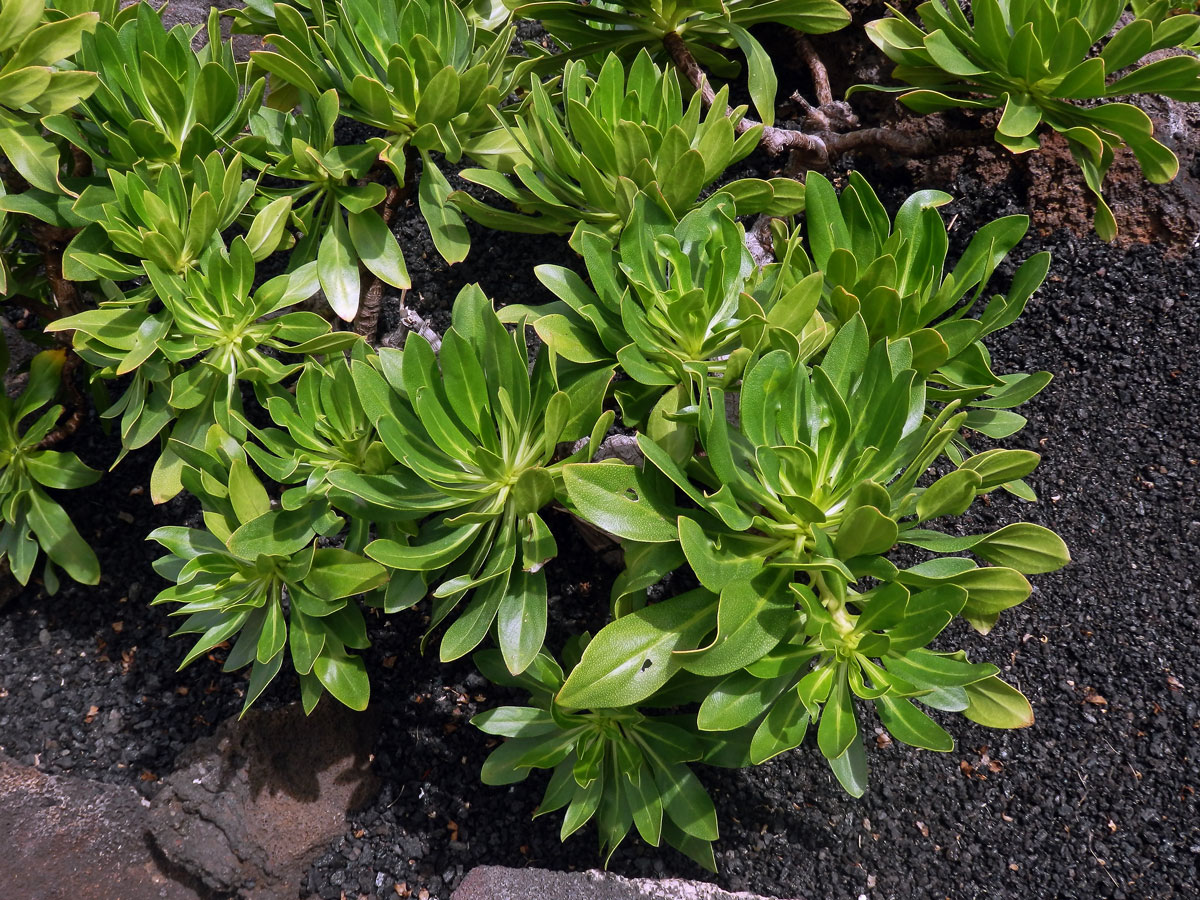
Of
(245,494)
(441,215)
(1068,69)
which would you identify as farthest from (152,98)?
(1068,69)

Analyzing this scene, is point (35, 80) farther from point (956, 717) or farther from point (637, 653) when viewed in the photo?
point (956, 717)

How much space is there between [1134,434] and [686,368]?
1308 mm

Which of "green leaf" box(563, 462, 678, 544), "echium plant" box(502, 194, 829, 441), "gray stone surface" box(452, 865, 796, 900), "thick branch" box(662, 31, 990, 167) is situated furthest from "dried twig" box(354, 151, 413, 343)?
"gray stone surface" box(452, 865, 796, 900)

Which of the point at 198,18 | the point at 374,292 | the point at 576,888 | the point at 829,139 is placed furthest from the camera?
the point at 198,18

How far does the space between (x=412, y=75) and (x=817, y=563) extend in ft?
4.01

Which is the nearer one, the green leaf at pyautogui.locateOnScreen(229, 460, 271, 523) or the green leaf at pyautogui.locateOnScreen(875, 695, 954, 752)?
the green leaf at pyautogui.locateOnScreen(875, 695, 954, 752)

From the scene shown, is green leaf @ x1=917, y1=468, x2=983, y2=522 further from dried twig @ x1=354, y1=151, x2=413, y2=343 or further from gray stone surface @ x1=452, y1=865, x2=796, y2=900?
dried twig @ x1=354, y1=151, x2=413, y2=343

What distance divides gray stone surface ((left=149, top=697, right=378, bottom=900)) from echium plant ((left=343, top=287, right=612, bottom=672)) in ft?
2.42

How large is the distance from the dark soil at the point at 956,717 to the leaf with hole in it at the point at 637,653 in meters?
0.70

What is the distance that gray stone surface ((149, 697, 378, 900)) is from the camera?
171cm

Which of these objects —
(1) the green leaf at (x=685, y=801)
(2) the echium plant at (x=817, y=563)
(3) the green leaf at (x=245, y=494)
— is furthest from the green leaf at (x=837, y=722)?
(3) the green leaf at (x=245, y=494)

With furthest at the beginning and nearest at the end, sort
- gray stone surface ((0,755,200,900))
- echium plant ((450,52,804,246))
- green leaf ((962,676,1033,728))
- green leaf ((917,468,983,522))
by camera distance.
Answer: gray stone surface ((0,755,200,900))
echium plant ((450,52,804,246))
green leaf ((962,676,1033,728))
green leaf ((917,468,983,522))

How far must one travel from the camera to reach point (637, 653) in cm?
114

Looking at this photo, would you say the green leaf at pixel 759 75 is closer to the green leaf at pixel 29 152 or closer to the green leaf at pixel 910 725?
the green leaf at pixel 910 725
